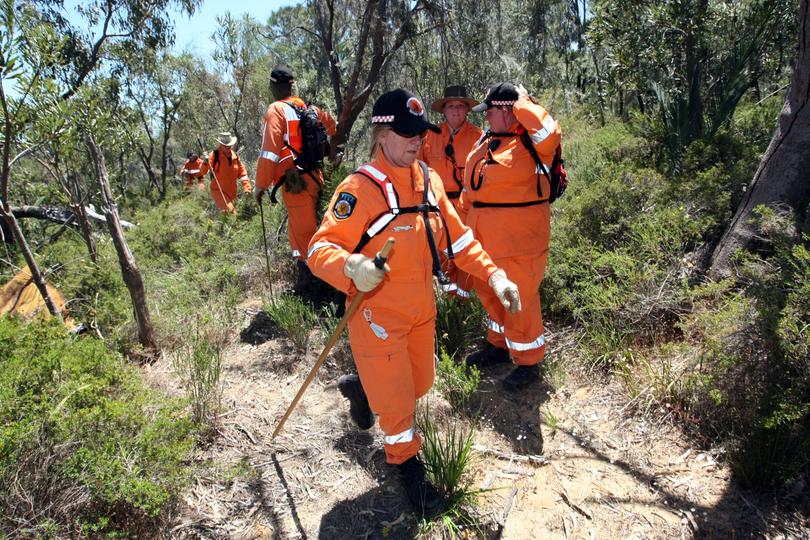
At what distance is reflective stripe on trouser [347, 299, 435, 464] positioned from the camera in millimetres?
2422

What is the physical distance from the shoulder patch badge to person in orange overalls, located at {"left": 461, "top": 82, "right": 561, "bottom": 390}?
1.33 m

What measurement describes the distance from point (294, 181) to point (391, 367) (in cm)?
287

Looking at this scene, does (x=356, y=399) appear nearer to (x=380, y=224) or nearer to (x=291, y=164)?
(x=380, y=224)

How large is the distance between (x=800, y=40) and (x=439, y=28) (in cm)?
422

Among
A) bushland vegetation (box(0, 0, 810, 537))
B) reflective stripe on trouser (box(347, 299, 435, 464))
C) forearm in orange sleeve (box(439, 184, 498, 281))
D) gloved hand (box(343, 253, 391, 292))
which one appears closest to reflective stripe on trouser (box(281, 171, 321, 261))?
bushland vegetation (box(0, 0, 810, 537))

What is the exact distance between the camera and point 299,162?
15.8ft

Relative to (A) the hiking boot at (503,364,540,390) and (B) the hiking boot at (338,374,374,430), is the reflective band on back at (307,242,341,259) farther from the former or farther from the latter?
(A) the hiking boot at (503,364,540,390)

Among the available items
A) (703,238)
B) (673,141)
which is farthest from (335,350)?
(673,141)

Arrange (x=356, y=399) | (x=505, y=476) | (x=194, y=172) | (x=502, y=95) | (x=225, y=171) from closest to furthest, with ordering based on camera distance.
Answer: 1. (x=505, y=476)
2. (x=356, y=399)
3. (x=502, y=95)
4. (x=225, y=171)
5. (x=194, y=172)

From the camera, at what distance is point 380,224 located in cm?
238

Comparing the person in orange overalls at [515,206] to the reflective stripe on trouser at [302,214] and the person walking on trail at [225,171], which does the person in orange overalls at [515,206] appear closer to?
the reflective stripe on trouser at [302,214]

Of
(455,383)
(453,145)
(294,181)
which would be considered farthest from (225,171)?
(455,383)

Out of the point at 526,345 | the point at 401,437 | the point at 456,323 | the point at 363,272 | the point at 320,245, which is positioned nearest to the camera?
the point at 363,272

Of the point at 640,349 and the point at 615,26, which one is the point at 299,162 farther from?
the point at 615,26
